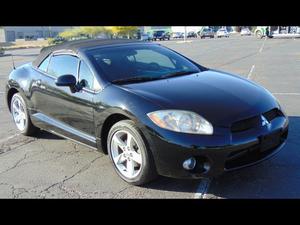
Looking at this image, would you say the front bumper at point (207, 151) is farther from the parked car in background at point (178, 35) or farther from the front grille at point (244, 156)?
the parked car in background at point (178, 35)

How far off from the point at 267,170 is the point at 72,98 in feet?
8.08

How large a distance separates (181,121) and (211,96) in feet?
1.80

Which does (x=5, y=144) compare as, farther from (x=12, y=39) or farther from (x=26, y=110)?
(x=12, y=39)

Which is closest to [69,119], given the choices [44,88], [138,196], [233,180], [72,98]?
[72,98]

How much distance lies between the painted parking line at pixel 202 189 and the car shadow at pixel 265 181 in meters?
0.05

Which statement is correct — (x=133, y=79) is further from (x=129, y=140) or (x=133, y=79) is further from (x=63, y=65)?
(x=63, y=65)

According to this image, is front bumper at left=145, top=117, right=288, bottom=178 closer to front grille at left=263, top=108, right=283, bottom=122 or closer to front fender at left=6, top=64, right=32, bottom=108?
front grille at left=263, top=108, right=283, bottom=122

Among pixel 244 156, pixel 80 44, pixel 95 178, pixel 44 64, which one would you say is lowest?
pixel 95 178

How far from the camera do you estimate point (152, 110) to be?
379 centimetres

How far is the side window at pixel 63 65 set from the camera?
4.90m

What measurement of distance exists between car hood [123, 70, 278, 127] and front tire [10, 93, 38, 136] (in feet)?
7.68

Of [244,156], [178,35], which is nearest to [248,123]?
[244,156]

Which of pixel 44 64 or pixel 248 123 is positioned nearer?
pixel 248 123

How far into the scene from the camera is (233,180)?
4.02 meters
